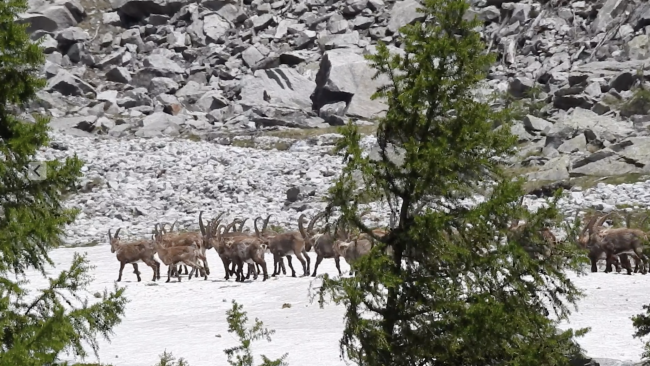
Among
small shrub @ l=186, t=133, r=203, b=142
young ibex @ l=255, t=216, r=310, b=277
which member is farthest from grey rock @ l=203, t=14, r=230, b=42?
young ibex @ l=255, t=216, r=310, b=277

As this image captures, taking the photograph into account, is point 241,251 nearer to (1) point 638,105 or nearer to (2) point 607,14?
(1) point 638,105

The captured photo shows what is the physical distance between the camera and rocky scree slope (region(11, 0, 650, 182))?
149 ft

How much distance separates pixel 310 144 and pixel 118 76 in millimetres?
27032

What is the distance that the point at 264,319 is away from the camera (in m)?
18.2

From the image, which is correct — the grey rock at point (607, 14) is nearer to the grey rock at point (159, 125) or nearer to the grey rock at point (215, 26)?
the grey rock at point (159, 125)

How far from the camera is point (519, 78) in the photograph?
57188 millimetres

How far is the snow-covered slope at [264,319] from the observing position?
14953 millimetres

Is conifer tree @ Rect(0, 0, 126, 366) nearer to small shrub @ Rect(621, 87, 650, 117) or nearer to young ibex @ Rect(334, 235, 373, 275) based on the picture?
young ibex @ Rect(334, 235, 373, 275)

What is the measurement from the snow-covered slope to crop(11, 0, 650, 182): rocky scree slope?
1893cm

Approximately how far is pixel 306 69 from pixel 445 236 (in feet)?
208

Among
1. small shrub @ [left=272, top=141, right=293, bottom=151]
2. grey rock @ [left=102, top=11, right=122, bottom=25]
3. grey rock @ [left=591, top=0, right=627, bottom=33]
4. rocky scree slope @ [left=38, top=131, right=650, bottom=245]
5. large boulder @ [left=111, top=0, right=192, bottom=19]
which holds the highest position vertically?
large boulder @ [left=111, top=0, right=192, bottom=19]

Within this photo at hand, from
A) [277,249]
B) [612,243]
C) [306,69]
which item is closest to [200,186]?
[277,249]

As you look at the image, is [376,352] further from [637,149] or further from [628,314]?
[637,149]

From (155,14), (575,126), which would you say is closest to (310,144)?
(575,126)
